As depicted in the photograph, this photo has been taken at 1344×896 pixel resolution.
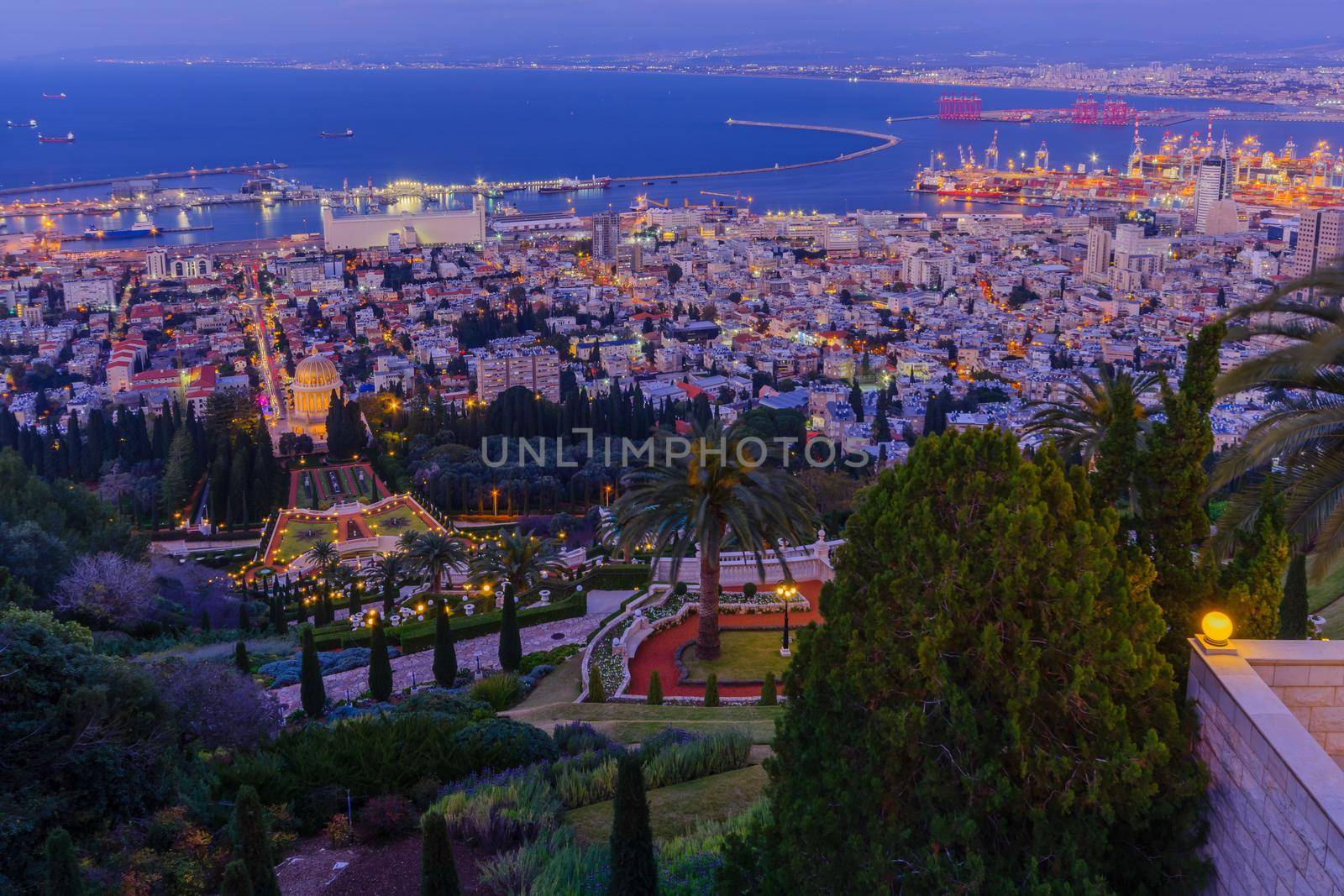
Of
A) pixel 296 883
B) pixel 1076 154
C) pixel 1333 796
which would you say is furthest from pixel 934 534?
pixel 1076 154

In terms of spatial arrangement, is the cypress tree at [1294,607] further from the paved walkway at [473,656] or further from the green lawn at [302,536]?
the green lawn at [302,536]

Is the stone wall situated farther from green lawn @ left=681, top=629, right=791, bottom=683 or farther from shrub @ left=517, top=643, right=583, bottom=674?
shrub @ left=517, top=643, right=583, bottom=674

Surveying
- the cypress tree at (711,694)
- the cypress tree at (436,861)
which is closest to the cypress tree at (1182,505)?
the cypress tree at (436,861)

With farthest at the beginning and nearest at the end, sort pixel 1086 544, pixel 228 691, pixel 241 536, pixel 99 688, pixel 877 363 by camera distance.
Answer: pixel 877 363, pixel 241 536, pixel 228 691, pixel 99 688, pixel 1086 544

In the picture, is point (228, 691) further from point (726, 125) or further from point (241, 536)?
point (726, 125)

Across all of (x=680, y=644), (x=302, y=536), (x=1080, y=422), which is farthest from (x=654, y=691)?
(x=302, y=536)

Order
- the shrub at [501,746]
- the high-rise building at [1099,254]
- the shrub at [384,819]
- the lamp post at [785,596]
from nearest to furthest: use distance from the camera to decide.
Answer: the shrub at [384,819] < the shrub at [501,746] < the lamp post at [785,596] < the high-rise building at [1099,254]
